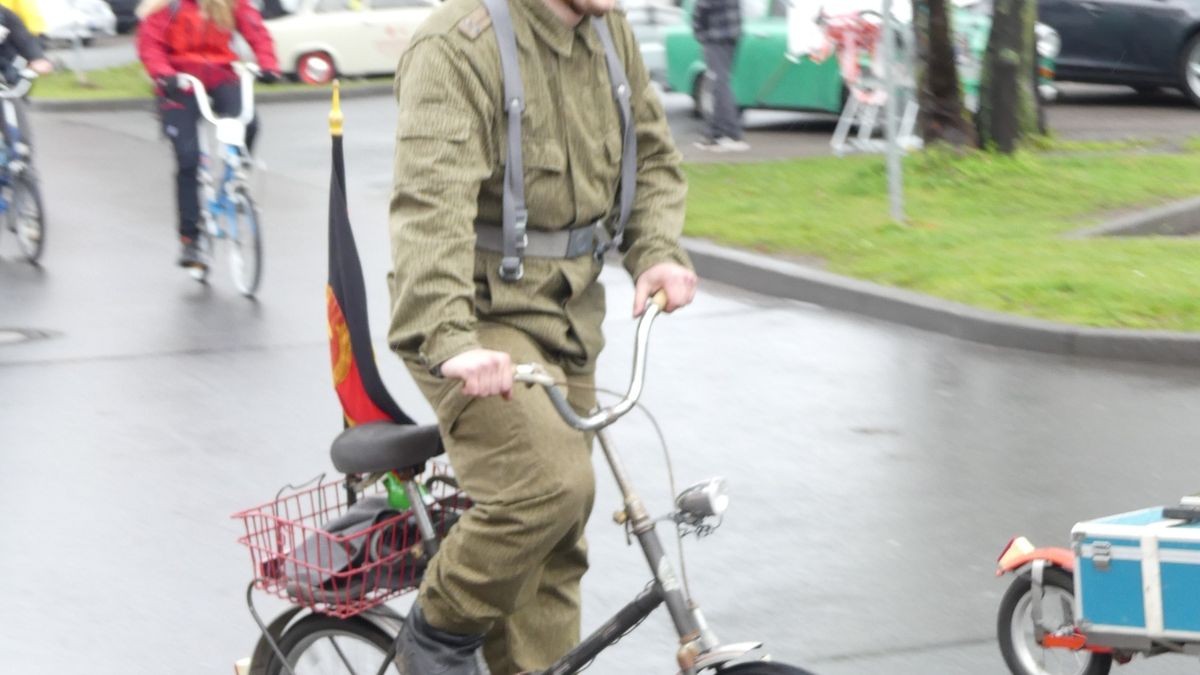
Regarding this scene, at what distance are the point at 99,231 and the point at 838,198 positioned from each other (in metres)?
4.96

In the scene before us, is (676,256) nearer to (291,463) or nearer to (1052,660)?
(1052,660)

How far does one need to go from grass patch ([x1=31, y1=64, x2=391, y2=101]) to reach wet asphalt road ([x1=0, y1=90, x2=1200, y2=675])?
11.8 metres

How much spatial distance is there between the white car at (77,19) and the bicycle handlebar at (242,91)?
1415 centimetres

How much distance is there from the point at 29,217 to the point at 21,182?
28 centimetres

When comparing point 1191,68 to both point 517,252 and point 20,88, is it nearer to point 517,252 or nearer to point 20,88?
point 20,88

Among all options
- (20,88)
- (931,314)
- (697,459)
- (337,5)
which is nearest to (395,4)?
(337,5)

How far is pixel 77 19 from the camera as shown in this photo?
81.7ft

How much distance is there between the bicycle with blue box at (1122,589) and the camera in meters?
4.31

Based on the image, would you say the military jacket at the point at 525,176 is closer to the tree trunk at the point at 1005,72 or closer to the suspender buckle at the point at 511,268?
the suspender buckle at the point at 511,268

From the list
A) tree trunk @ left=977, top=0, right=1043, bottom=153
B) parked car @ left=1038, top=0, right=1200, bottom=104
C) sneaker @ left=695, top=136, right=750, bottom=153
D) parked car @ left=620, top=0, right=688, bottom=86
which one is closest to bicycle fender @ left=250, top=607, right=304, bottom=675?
tree trunk @ left=977, top=0, right=1043, bottom=153

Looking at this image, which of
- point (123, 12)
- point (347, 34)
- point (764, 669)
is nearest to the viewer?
point (764, 669)

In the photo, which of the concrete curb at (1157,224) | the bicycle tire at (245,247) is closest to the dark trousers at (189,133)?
the bicycle tire at (245,247)

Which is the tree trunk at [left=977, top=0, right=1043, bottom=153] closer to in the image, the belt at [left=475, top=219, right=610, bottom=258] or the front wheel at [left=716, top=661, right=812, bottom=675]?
the belt at [left=475, top=219, right=610, bottom=258]

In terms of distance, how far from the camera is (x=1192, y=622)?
4305mm
